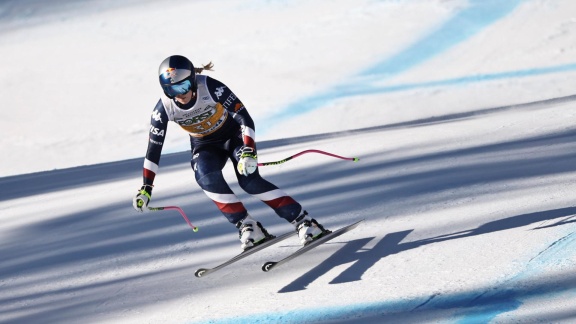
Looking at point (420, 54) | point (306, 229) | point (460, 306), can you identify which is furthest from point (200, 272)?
point (420, 54)

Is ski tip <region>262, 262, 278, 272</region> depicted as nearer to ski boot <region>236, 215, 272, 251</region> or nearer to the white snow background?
the white snow background

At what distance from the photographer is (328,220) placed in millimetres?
5918

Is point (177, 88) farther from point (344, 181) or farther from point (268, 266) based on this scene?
point (344, 181)

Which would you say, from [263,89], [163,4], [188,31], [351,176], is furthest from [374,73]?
[351,176]

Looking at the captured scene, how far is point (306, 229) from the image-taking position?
508cm

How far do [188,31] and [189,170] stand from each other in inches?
537

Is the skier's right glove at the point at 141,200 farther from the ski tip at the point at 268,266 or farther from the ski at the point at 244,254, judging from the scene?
the ski tip at the point at 268,266

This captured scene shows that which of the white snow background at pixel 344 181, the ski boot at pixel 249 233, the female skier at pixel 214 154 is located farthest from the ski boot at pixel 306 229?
the ski boot at pixel 249 233

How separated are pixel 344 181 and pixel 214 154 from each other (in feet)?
7.13

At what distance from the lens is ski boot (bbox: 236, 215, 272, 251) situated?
511 cm

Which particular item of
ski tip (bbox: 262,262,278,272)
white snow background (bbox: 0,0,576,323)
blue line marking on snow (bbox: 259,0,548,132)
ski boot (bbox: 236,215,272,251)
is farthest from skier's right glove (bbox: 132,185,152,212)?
blue line marking on snow (bbox: 259,0,548,132)

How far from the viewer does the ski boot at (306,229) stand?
506 cm

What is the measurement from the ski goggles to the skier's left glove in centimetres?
49

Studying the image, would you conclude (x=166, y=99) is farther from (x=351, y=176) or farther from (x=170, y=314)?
(x=351, y=176)
